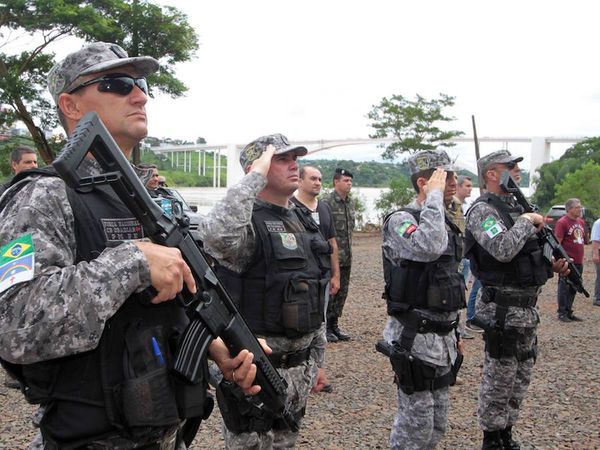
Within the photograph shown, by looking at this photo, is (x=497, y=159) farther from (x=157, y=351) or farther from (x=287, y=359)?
(x=157, y=351)

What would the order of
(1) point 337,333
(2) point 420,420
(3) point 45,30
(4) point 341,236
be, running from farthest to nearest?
(3) point 45,30, (4) point 341,236, (1) point 337,333, (2) point 420,420

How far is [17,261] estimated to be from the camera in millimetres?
1487

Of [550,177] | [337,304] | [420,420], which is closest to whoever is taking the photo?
[420,420]

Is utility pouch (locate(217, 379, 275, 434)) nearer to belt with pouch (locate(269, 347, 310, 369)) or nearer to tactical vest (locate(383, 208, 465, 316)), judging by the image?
belt with pouch (locate(269, 347, 310, 369))

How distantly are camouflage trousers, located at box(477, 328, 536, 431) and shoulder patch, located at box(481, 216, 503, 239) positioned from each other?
737mm

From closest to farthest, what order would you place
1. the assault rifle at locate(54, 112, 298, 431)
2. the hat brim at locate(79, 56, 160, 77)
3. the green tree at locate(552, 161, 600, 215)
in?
the assault rifle at locate(54, 112, 298, 431), the hat brim at locate(79, 56, 160, 77), the green tree at locate(552, 161, 600, 215)

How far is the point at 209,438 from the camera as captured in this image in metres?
4.30

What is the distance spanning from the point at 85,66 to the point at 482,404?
355 cm

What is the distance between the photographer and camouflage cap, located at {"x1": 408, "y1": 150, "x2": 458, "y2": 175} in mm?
3914

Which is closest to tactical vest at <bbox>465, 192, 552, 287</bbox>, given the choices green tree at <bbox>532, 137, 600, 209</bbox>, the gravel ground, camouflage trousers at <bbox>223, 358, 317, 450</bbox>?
the gravel ground

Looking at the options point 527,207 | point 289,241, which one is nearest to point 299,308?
point 289,241

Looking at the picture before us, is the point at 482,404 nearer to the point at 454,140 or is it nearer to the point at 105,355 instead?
the point at 105,355

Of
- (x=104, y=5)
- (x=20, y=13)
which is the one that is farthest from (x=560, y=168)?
(x=20, y=13)

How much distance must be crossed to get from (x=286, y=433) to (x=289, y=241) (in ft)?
3.52
